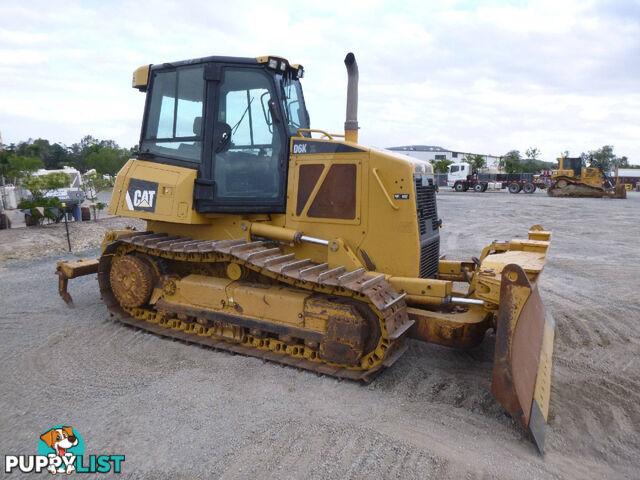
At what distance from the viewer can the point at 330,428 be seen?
12.0 ft

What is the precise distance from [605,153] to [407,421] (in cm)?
8241

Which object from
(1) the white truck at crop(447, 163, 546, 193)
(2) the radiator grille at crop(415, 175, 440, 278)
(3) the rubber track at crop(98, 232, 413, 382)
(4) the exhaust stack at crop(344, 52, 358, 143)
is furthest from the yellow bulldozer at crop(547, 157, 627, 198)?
(3) the rubber track at crop(98, 232, 413, 382)

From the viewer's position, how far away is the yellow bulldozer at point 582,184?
31.4 meters

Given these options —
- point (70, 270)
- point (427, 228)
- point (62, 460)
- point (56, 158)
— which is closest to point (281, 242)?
point (427, 228)

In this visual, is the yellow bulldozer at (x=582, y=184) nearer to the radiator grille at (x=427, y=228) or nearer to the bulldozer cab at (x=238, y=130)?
the radiator grille at (x=427, y=228)

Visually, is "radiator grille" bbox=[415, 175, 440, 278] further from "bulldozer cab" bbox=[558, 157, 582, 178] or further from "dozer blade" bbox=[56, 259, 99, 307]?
"bulldozer cab" bbox=[558, 157, 582, 178]

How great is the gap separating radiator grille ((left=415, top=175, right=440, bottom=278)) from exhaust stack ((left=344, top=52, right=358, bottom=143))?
942 mm

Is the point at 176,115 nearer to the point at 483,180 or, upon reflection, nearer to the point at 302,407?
the point at 302,407

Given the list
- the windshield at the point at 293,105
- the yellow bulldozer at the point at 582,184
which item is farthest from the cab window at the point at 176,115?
the yellow bulldozer at the point at 582,184

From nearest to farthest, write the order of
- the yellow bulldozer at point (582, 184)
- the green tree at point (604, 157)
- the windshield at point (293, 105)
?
the windshield at point (293, 105) → the yellow bulldozer at point (582, 184) → the green tree at point (604, 157)

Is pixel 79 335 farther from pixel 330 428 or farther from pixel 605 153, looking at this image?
pixel 605 153

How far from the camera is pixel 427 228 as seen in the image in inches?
206

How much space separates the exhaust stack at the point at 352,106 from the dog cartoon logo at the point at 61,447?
3905 mm

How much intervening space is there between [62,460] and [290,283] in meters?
2.48
